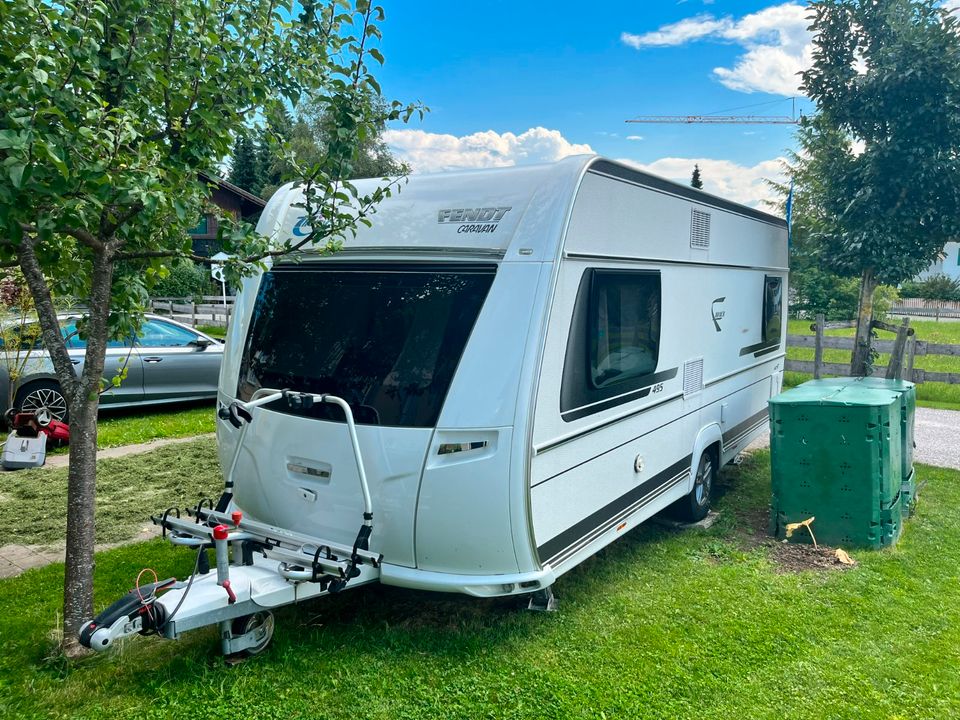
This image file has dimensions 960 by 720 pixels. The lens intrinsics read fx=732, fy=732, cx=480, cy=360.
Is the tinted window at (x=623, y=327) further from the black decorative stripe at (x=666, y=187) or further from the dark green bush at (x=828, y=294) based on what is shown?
the dark green bush at (x=828, y=294)

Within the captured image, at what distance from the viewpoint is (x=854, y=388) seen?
6035 millimetres

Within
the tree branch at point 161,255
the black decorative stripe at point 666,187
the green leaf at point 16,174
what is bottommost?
the tree branch at point 161,255

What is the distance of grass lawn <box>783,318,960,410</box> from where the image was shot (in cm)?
1204

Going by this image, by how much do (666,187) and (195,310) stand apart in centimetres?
1835

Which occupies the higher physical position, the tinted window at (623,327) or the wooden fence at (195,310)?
the tinted window at (623,327)

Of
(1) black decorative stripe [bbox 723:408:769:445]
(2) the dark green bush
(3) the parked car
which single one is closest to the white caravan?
(1) black decorative stripe [bbox 723:408:769:445]

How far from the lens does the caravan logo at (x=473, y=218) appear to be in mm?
3951

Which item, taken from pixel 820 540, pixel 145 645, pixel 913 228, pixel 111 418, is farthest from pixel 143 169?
pixel 913 228

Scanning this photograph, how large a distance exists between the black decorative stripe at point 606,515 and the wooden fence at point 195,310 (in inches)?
657

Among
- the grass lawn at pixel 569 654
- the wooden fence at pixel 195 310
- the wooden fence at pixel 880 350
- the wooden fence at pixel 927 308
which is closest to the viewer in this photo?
the grass lawn at pixel 569 654

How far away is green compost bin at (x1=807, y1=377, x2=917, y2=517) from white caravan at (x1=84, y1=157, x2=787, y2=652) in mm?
2398

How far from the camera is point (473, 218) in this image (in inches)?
158

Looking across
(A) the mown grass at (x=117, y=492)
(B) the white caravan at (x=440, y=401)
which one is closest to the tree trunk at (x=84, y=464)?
(B) the white caravan at (x=440, y=401)

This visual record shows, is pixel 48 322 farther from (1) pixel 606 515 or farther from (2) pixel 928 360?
(2) pixel 928 360
